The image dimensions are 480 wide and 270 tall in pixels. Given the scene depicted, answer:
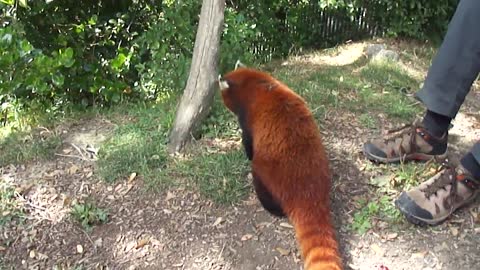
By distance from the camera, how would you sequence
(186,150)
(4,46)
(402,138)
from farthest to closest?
(4,46) < (186,150) < (402,138)

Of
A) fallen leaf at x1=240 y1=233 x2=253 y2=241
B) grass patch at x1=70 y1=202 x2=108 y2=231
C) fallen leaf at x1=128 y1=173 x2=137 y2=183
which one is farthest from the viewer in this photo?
fallen leaf at x1=128 y1=173 x2=137 y2=183

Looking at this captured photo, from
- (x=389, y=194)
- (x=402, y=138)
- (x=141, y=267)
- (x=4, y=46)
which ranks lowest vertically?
(x=141, y=267)

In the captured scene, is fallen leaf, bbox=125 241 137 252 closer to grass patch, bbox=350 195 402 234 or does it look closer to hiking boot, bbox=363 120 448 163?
grass patch, bbox=350 195 402 234

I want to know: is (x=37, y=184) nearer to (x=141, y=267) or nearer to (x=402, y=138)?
(x=141, y=267)

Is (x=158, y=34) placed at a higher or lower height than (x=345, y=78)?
higher

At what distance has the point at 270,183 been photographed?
227cm

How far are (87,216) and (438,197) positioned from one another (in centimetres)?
152

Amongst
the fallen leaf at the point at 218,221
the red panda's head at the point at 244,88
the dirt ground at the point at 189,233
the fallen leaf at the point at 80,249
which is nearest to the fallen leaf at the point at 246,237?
the dirt ground at the point at 189,233

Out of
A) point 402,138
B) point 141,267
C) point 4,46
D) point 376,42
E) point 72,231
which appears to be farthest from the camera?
point 376,42

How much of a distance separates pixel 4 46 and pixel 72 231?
1284 mm

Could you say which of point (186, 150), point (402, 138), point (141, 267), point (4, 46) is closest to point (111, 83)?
point (4, 46)

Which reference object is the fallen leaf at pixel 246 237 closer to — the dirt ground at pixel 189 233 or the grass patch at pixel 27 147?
the dirt ground at pixel 189 233

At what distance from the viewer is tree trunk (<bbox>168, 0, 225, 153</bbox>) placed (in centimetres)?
270

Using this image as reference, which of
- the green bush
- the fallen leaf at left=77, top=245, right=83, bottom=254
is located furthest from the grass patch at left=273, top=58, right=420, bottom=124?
the fallen leaf at left=77, top=245, right=83, bottom=254
